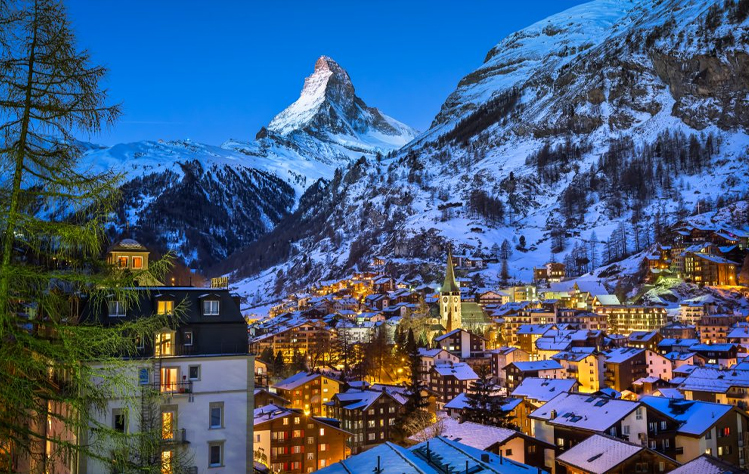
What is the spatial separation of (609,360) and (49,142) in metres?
72.2

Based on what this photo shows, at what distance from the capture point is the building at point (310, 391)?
6038cm

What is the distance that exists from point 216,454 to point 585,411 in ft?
95.2

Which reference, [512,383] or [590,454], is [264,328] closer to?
[512,383]

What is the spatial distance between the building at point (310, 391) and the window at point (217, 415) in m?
40.5

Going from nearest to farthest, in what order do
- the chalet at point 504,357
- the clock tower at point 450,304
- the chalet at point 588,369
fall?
1. the chalet at point 588,369
2. the chalet at point 504,357
3. the clock tower at point 450,304

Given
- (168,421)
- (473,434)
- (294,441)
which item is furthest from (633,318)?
(168,421)

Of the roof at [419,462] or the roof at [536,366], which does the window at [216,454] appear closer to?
the roof at [419,462]

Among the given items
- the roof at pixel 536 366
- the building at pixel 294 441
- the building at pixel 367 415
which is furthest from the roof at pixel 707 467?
the roof at pixel 536 366

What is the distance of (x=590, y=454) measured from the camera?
3478cm

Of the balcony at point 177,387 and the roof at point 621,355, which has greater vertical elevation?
the balcony at point 177,387

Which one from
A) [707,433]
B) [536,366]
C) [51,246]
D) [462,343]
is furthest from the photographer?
[462,343]

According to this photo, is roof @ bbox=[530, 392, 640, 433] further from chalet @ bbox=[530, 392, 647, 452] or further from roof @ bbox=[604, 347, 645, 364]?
roof @ bbox=[604, 347, 645, 364]

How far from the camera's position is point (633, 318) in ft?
357

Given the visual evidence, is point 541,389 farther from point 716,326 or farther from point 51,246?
point 51,246
